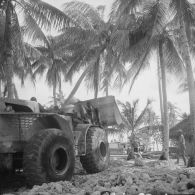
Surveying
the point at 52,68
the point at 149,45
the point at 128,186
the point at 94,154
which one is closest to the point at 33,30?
the point at 149,45

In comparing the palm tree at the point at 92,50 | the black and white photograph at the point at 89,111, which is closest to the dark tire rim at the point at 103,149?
the black and white photograph at the point at 89,111

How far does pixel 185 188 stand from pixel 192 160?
251 inches

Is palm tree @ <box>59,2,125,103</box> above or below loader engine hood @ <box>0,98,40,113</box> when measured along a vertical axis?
above

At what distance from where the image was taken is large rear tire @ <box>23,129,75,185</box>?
6184mm

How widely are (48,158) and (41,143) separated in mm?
306

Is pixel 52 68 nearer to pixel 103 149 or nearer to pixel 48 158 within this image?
pixel 103 149

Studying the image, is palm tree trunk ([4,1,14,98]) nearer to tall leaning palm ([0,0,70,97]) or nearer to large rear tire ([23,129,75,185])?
tall leaning palm ([0,0,70,97])

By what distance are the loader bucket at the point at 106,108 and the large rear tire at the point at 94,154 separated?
2.89 feet

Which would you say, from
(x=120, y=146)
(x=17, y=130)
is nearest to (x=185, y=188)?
(x=17, y=130)

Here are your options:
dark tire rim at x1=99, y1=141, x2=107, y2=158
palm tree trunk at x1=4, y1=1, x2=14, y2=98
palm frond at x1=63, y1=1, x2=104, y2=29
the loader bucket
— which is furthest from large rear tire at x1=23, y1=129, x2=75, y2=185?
palm frond at x1=63, y1=1, x2=104, y2=29

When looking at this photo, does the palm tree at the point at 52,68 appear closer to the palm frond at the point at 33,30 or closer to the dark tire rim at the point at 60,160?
the palm frond at the point at 33,30

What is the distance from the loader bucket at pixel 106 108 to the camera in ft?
33.5

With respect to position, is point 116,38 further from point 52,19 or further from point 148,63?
point 52,19

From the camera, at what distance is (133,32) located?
17172 millimetres
